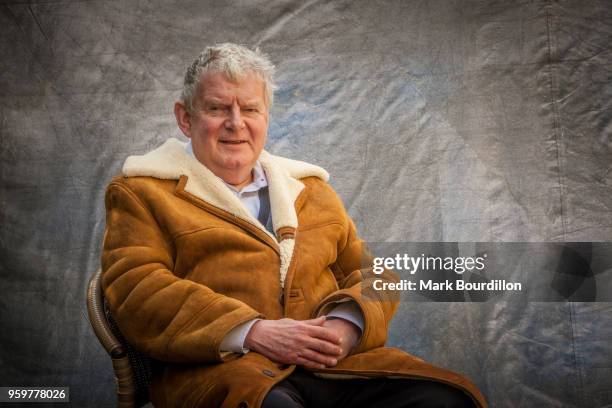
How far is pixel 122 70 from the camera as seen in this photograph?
3195 mm

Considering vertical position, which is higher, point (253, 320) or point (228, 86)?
point (228, 86)

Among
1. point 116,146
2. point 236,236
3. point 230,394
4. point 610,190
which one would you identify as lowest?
point 230,394

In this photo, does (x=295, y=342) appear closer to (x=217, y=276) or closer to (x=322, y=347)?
(x=322, y=347)

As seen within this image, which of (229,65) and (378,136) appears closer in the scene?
(229,65)

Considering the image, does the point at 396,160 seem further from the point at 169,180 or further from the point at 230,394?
the point at 230,394

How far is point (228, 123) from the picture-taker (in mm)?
2189

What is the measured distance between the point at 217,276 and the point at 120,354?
13.5 inches

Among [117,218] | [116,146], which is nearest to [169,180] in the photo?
[117,218]

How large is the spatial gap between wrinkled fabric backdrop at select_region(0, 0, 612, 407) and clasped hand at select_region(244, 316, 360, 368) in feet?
3.54

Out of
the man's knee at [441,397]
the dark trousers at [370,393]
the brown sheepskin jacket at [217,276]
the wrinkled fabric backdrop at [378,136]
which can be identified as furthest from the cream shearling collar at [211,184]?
the wrinkled fabric backdrop at [378,136]

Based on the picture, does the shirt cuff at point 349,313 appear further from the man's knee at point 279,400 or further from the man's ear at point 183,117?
the man's ear at point 183,117

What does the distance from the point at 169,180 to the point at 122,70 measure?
121cm

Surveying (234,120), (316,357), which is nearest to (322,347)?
(316,357)

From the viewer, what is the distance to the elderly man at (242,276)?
194 cm
